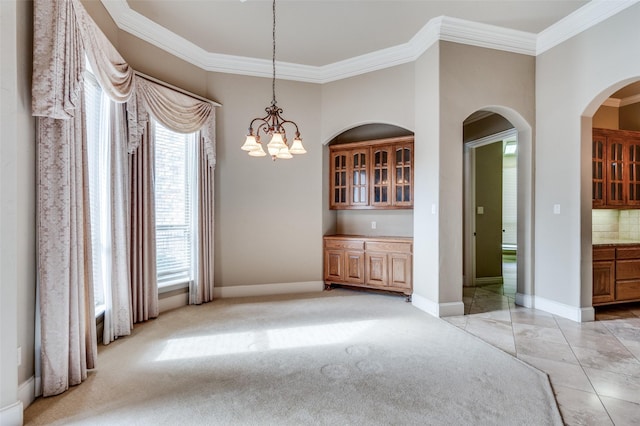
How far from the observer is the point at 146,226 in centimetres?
373

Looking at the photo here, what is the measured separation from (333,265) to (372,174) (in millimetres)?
1566

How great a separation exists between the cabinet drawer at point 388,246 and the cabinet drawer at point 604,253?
220 centimetres

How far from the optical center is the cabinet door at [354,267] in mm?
5070

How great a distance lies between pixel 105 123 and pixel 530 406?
420 cm

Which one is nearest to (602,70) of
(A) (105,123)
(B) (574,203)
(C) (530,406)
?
(B) (574,203)

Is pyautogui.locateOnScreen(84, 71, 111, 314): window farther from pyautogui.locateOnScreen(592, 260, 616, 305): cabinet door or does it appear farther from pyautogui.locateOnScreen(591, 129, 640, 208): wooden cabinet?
pyautogui.locateOnScreen(591, 129, 640, 208): wooden cabinet

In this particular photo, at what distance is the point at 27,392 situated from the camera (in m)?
2.16

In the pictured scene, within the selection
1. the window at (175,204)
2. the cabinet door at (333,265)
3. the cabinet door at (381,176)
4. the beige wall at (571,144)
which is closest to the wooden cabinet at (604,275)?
the beige wall at (571,144)

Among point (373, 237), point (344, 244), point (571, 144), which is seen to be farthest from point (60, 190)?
point (571, 144)

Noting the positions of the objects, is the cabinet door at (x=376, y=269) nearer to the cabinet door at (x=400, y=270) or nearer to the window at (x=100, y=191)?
the cabinet door at (x=400, y=270)

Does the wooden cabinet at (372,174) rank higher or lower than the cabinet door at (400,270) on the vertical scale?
higher

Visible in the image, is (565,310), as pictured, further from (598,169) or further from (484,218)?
(484,218)

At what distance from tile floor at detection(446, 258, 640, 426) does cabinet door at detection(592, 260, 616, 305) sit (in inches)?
7.7

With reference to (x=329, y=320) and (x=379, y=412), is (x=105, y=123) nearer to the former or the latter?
(x=329, y=320)
